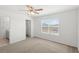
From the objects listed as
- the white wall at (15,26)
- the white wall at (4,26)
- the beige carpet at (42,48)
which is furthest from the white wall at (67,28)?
the white wall at (4,26)

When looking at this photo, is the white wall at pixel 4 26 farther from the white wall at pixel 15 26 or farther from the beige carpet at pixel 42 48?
the beige carpet at pixel 42 48

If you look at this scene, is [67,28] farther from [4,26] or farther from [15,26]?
[4,26]

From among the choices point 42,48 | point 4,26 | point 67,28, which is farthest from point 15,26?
point 67,28

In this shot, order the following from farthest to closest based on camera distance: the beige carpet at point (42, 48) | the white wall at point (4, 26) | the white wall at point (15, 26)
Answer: the white wall at point (4, 26), the white wall at point (15, 26), the beige carpet at point (42, 48)

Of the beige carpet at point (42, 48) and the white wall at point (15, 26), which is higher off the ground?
the white wall at point (15, 26)

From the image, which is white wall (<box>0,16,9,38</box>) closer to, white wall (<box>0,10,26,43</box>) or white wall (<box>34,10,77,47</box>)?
white wall (<box>0,10,26,43</box>)

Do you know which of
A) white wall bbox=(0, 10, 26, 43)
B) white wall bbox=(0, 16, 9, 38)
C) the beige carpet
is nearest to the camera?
the beige carpet

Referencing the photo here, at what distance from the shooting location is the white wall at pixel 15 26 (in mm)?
4226

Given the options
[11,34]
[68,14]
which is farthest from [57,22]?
[11,34]

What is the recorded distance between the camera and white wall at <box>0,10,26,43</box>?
166 inches

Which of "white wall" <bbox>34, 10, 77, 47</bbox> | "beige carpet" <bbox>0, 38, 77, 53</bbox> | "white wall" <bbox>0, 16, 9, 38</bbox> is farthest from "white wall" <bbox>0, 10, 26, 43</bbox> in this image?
"white wall" <bbox>34, 10, 77, 47</bbox>

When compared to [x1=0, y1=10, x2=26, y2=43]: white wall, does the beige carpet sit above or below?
below

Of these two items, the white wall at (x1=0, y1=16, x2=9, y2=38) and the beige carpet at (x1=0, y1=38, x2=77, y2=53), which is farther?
the white wall at (x1=0, y1=16, x2=9, y2=38)
